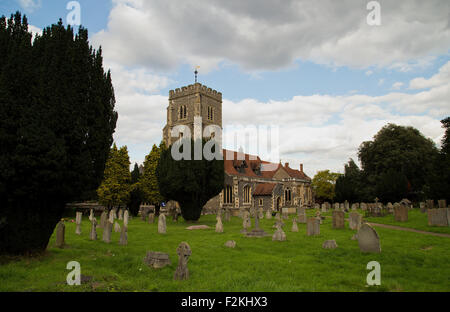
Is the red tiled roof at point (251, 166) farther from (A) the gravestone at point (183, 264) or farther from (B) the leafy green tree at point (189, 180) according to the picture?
(A) the gravestone at point (183, 264)

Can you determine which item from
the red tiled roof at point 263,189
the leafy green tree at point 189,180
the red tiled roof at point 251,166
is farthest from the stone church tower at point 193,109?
the leafy green tree at point 189,180

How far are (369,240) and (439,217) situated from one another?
9.48m

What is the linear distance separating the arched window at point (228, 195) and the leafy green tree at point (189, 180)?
14.5 meters

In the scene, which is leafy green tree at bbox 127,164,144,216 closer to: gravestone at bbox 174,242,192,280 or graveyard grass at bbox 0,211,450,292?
graveyard grass at bbox 0,211,450,292

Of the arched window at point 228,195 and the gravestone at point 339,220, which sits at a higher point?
the arched window at point 228,195

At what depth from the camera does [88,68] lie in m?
9.34

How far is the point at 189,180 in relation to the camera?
21344 millimetres

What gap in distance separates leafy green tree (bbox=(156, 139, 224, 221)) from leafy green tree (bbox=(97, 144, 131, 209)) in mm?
11571

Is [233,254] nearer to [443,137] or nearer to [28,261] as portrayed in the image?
[28,261]

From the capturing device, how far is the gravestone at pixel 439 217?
15.1 meters

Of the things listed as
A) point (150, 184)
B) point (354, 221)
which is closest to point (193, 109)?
point (150, 184)

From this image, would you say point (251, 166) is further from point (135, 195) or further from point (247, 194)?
point (135, 195)

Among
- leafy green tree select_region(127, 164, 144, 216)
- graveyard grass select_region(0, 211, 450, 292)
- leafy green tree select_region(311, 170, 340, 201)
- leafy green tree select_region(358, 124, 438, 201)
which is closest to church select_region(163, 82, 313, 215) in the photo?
leafy green tree select_region(127, 164, 144, 216)
